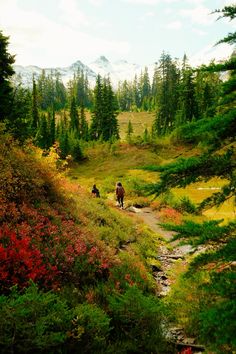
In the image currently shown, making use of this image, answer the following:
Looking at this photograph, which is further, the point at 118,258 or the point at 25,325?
the point at 118,258

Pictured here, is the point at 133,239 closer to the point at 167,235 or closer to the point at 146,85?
the point at 167,235

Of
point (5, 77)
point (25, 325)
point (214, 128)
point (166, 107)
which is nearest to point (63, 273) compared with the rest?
point (25, 325)

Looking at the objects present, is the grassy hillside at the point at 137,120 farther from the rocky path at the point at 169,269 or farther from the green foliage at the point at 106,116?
the rocky path at the point at 169,269

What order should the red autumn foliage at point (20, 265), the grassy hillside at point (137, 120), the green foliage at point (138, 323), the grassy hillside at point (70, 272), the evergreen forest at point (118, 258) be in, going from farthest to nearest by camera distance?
the grassy hillside at point (137, 120) → the red autumn foliage at point (20, 265) → the green foliage at point (138, 323) → the grassy hillside at point (70, 272) → the evergreen forest at point (118, 258)

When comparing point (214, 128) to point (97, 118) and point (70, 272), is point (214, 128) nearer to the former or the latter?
point (70, 272)

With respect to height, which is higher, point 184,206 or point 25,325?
point 25,325

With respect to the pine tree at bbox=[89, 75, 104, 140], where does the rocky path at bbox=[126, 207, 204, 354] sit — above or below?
below

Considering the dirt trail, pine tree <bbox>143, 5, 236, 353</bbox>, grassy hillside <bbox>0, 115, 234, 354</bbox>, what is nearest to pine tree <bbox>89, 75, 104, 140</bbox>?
the dirt trail

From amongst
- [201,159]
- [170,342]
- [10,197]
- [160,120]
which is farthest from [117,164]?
[201,159]

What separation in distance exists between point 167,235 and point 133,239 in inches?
189

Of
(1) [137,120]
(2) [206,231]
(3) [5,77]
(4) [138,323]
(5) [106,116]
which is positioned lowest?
(4) [138,323]

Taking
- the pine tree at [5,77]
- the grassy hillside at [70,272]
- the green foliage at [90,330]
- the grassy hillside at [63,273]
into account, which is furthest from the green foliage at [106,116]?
the green foliage at [90,330]

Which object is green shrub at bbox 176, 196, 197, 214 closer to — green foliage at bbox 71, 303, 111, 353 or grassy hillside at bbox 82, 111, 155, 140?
green foliage at bbox 71, 303, 111, 353

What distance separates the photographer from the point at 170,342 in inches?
395
